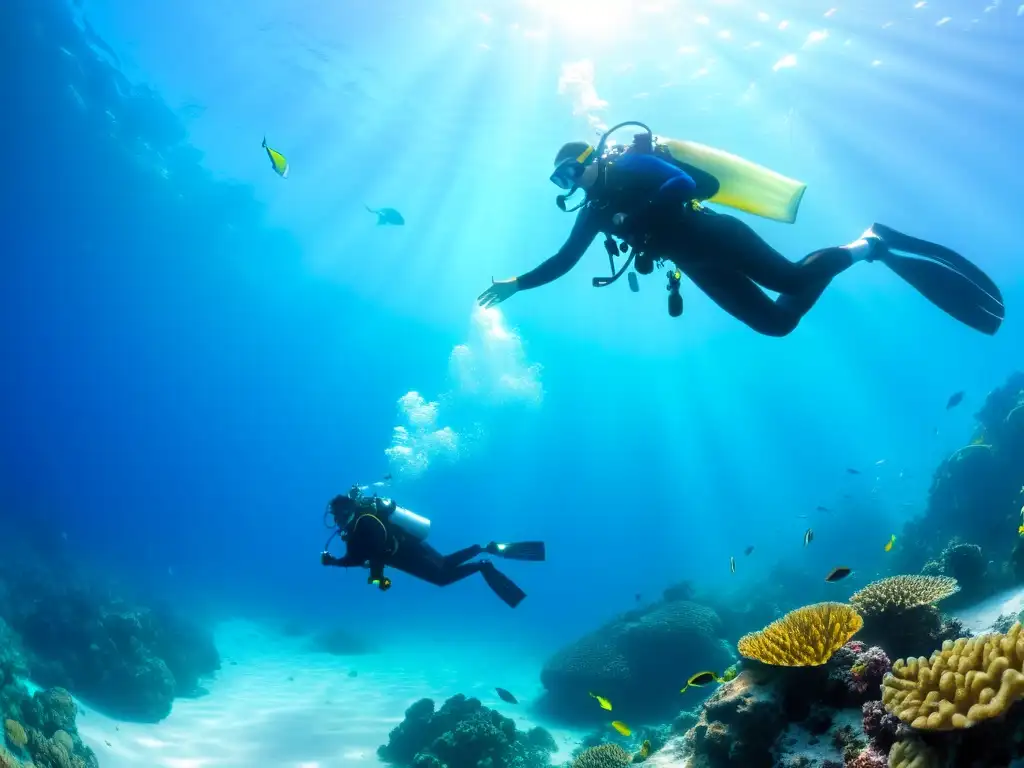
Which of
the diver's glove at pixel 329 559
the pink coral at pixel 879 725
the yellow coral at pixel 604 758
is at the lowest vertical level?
the pink coral at pixel 879 725

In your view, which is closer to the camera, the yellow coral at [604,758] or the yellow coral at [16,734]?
the yellow coral at [604,758]

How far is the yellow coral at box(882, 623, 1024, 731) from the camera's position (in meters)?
2.56

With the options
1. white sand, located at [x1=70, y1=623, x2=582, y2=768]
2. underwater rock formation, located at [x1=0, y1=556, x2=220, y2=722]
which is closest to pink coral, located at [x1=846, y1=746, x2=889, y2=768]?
white sand, located at [x1=70, y1=623, x2=582, y2=768]

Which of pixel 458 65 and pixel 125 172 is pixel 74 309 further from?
pixel 458 65

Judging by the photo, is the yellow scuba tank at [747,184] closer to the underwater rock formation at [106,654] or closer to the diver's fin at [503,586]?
the diver's fin at [503,586]

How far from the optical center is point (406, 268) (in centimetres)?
5266

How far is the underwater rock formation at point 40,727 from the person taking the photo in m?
8.73

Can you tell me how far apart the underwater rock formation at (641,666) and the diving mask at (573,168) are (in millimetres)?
13851

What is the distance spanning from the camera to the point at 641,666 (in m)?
15.4

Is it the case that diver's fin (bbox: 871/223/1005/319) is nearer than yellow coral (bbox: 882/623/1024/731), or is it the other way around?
yellow coral (bbox: 882/623/1024/731)

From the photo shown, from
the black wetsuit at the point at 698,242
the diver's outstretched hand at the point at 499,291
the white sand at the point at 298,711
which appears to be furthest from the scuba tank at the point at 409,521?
the white sand at the point at 298,711

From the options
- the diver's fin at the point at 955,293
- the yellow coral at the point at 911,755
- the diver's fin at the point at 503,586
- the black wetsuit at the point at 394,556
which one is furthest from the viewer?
the diver's fin at the point at 503,586

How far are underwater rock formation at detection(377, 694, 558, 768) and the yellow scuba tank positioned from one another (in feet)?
34.7

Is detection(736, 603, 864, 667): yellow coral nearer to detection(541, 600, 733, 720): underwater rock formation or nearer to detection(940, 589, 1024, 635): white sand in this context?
detection(940, 589, 1024, 635): white sand
